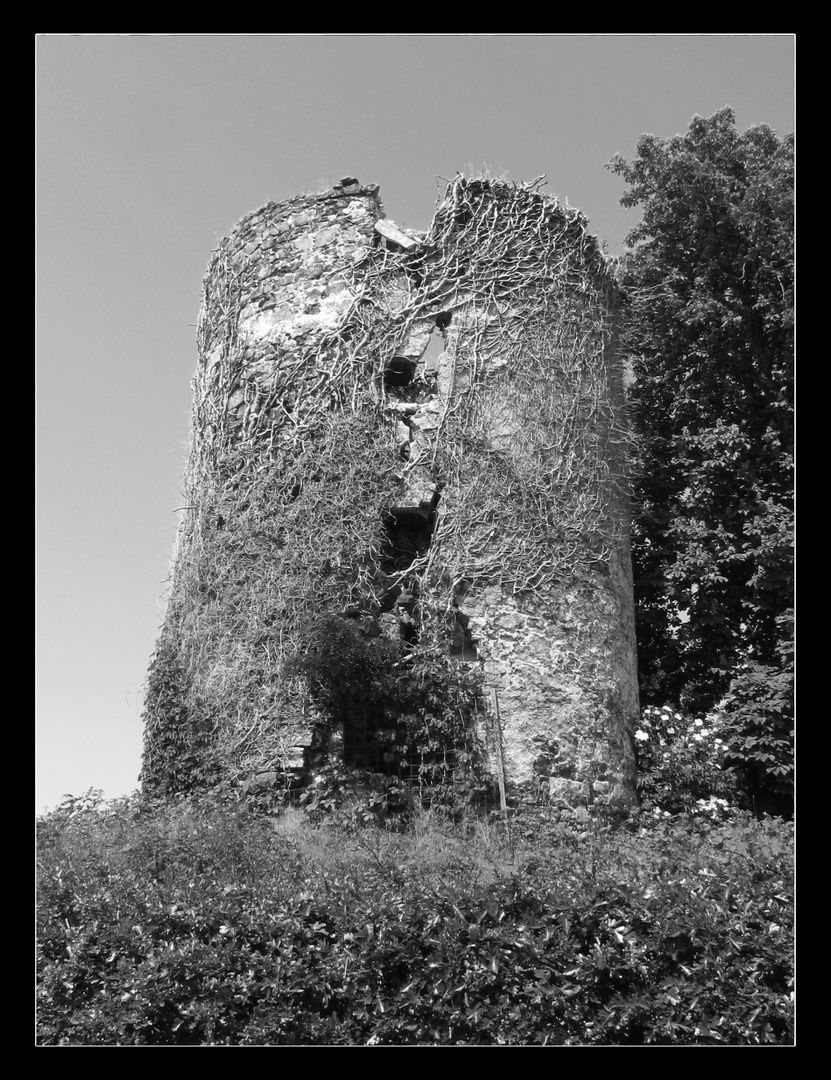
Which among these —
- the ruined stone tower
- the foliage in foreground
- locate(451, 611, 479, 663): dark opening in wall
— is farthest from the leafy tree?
the foliage in foreground

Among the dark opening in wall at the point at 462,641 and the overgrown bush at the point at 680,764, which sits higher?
the dark opening in wall at the point at 462,641

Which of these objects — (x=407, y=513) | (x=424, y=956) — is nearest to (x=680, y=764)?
(x=407, y=513)

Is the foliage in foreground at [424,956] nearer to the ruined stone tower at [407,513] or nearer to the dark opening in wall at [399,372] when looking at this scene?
the ruined stone tower at [407,513]

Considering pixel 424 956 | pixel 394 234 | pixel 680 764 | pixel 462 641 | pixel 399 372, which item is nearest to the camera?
pixel 424 956

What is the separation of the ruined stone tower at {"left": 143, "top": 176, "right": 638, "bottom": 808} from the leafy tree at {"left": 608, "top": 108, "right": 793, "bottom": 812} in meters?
1.44

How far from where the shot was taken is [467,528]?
923 cm

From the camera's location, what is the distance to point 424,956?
5227 millimetres

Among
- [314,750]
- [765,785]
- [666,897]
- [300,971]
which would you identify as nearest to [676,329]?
[765,785]

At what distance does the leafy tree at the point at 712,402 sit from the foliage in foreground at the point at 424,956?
16.8 feet

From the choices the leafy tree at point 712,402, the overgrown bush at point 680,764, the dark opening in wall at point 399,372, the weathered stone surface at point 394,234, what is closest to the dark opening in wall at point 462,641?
the overgrown bush at point 680,764

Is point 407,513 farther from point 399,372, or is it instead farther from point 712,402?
point 712,402

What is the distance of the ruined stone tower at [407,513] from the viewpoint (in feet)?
28.5

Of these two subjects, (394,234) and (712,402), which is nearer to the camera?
(394,234)

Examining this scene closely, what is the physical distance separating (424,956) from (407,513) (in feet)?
Result: 16.6
